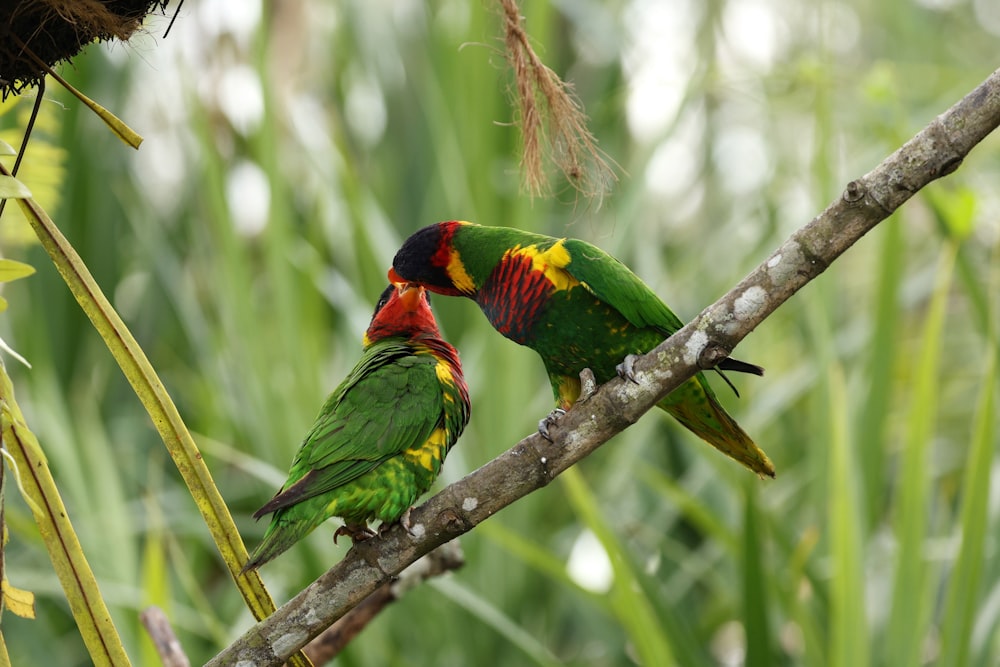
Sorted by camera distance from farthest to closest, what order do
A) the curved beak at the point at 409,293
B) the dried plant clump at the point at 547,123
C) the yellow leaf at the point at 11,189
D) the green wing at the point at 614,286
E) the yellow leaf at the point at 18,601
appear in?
1. the curved beak at the point at 409,293
2. the green wing at the point at 614,286
3. the dried plant clump at the point at 547,123
4. the yellow leaf at the point at 18,601
5. the yellow leaf at the point at 11,189

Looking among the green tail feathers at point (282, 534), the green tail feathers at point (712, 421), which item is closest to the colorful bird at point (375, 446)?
the green tail feathers at point (282, 534)

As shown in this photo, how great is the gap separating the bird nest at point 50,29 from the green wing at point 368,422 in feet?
2.56

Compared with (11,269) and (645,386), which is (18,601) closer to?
(11,269)

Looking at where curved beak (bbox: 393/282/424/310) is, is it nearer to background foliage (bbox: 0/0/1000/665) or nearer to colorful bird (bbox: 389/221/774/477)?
colorful bird (bbox: 389/221/774/477)

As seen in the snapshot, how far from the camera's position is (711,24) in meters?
4.41

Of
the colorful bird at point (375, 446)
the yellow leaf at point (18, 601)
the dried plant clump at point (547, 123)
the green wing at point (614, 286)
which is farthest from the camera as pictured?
the green wing at point (614, 286)

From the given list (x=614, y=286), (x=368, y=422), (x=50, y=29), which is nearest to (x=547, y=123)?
(x=614, y=286)

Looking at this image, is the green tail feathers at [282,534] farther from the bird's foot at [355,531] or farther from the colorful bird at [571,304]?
the colorful bird at [571,304]

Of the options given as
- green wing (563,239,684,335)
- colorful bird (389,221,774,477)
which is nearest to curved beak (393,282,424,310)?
colorful bird (389,221,774,477)

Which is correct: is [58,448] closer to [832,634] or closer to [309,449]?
[309,449]

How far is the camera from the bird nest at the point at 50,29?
1.26 metres

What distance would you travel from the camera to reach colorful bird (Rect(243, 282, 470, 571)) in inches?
68.9

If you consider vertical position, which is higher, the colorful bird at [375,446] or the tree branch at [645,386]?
the colorful bird at [375,446]

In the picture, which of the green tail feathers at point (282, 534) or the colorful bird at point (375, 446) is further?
the colorful bird at point (375, 446)
